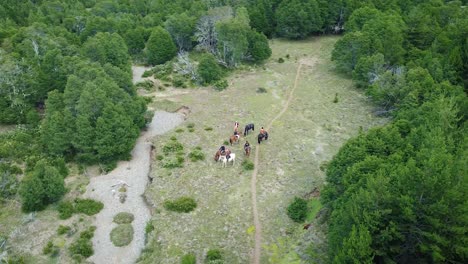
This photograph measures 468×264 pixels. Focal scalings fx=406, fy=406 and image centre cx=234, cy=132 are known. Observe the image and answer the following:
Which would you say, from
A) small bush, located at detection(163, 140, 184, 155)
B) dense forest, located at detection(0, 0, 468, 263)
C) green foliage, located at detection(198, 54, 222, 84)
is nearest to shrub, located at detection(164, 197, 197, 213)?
small bush, located at detection(163, 140, 184, 155)

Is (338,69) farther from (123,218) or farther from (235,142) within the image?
(123,218)

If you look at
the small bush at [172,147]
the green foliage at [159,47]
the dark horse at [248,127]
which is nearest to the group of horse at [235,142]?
the dark horse at [248,127]

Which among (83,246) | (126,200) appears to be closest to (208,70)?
(126,200)

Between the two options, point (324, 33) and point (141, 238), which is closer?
point (141, 238)

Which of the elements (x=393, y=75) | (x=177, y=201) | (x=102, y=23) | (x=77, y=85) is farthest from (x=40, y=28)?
(x=393, y=75)

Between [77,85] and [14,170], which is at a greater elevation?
[77,85]

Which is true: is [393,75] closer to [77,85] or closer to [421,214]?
[421,214]

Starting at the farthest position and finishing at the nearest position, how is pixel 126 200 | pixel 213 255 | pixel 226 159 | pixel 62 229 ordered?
pixel 226 159, pixel 126 200, pixel 62 229, pixel 213 255
